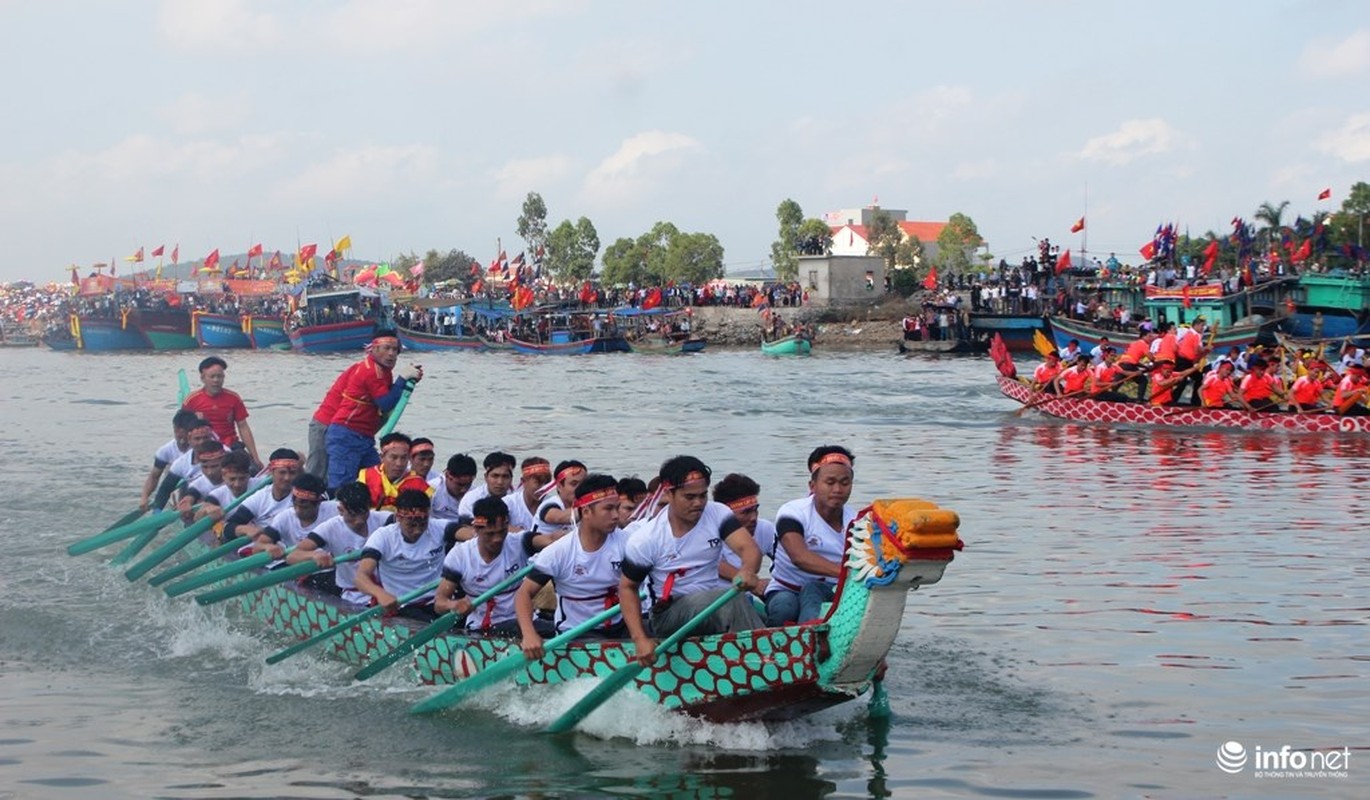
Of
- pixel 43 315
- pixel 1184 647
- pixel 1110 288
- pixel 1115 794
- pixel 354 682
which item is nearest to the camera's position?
pixel 1115 794

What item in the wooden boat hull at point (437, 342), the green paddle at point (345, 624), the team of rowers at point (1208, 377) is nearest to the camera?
the green paddle at point (345, 624)

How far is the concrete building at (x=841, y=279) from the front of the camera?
209ft

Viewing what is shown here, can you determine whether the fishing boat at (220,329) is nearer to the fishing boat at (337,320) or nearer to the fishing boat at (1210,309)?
the fishing boat at (337,320)

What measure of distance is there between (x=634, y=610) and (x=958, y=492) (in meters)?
10.6

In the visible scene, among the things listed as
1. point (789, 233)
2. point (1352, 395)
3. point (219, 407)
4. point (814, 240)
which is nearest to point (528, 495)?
point (219, 407)

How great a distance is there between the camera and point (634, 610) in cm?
721

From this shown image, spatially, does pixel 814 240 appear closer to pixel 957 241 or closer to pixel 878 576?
pixel 957 241

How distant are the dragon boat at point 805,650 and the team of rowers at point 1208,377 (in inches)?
697

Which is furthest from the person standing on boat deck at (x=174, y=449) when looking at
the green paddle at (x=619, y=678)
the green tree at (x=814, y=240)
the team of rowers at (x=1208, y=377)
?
the green tree at (x=814, y=240)

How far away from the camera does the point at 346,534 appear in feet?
31.0

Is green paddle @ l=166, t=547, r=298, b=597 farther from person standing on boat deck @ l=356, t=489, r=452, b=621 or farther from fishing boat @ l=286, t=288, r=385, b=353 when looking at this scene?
fishing boat @ l=286, t=288, r=385, b=353

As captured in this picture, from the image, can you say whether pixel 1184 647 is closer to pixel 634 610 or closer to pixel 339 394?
pixel 634 610

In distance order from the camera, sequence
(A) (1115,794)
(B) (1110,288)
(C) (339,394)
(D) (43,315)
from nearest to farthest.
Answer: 1. (A) (1115,794)
2. (C) (339,394)
3. (B) (1110,288)
4. (D) (43,315)

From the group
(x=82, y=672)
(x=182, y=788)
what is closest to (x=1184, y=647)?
(x=182, y=788)
